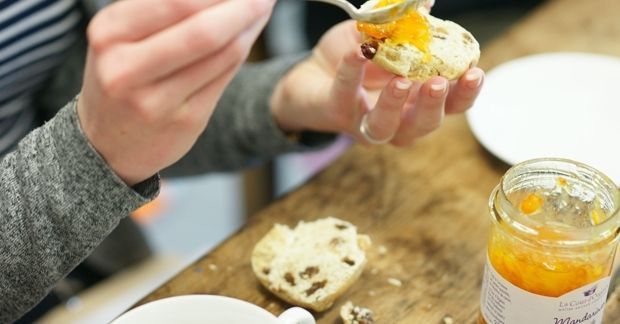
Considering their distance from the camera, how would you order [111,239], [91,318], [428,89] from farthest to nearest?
1. [91,318]
2. [111,239]
3. [428,89]

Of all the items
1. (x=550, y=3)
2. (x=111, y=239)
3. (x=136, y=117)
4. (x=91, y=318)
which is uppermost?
(x=136, y=117)

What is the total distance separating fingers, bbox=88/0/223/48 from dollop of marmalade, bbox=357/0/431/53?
231mm

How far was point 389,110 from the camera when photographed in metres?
0.80

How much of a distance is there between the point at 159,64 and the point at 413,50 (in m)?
0.30

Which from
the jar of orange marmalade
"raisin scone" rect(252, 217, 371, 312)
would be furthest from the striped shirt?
the jar of orange marmalade

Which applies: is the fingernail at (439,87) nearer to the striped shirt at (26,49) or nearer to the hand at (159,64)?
the hand at (159,64)

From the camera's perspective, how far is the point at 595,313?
0.66m

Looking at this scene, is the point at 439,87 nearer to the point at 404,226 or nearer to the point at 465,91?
the point at 465,91

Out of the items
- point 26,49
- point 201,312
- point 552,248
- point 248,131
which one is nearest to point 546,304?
point 552,248

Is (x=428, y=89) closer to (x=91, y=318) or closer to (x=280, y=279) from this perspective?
(x=280, y=279)

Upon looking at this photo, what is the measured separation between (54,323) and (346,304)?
81 centimetres

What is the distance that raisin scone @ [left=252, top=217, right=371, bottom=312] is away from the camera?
766 millimetres

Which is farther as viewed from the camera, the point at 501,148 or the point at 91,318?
the point at 91,318

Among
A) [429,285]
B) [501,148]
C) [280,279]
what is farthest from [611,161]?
[280,279]
